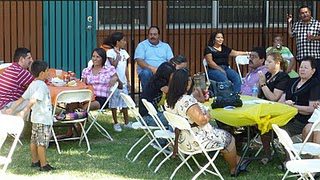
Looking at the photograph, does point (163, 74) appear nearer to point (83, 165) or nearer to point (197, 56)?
point (83, 165)

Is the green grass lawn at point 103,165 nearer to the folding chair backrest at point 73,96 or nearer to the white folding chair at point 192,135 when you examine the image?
the white folding chair at point 192,135

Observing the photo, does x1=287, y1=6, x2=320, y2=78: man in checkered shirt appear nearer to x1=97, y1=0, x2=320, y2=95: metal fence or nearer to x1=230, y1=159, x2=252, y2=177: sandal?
x1=97, y1=0, x2=320, y2=95: metal fence

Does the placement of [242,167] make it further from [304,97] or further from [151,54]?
[151,54]

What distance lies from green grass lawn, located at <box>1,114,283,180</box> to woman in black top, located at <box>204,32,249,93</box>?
269 centimetres

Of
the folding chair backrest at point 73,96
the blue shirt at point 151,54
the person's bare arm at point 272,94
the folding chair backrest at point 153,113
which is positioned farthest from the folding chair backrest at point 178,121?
the blue shirt at point 151,54

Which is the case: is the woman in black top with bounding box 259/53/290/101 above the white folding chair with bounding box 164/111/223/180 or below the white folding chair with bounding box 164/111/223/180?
above

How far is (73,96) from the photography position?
889 centimetres

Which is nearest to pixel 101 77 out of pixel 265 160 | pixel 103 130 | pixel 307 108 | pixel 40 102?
pixel 103 130

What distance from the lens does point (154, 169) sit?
8.05 m

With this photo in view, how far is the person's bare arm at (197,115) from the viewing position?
24.3 feet

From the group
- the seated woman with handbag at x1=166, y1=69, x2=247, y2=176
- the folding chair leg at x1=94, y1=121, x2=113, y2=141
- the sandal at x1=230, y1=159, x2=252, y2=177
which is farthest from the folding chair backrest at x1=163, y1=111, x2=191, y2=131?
the folding chair leg at x1=94, y1=121, x2=113, y2=141

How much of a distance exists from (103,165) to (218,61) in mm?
4118

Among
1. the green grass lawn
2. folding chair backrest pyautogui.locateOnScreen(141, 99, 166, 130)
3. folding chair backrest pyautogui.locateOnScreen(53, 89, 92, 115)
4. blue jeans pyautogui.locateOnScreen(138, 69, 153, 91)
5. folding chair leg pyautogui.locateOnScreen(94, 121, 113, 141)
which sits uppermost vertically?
blue jeans pyautogui.locateOnScreen(138, 69, 153, 91)

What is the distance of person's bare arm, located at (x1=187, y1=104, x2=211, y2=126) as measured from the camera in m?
7.39
